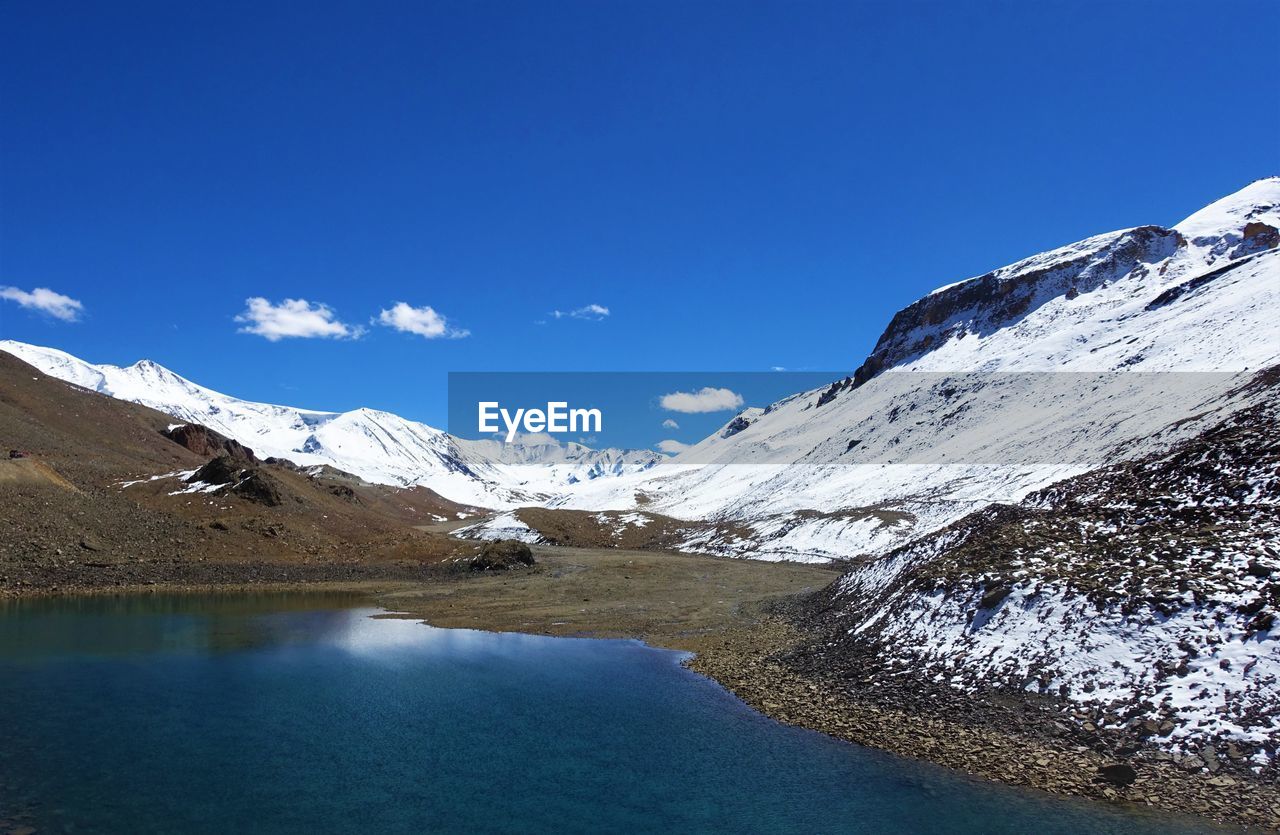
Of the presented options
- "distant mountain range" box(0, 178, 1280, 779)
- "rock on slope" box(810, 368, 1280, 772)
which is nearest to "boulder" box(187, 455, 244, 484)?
"distant mountain range" box(0, 178, 1280, 779)

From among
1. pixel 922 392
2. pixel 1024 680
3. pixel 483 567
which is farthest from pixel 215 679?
pixel 922 392

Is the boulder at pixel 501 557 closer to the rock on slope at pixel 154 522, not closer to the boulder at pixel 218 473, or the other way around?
the rock on slope at pixel 154 522

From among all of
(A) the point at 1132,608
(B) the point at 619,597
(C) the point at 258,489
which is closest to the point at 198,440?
(C) the point at 258,489

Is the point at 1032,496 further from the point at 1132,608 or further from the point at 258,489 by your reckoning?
the point at 258,489

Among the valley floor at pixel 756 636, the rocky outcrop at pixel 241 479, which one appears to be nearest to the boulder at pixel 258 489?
the rocky outcrop at pixel 241 479

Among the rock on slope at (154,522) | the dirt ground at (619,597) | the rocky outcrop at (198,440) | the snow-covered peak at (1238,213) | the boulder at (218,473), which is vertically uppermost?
the snow-covered peak at (1238,213)

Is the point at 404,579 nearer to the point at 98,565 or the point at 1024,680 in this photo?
the point at 98,565
